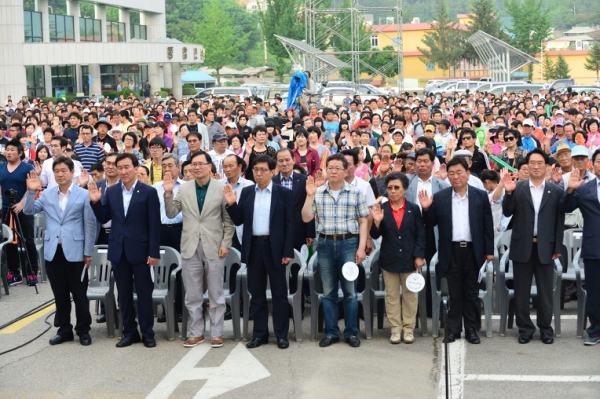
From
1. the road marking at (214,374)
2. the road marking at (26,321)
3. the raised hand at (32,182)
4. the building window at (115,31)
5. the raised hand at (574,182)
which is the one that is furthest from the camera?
the building window at (115,31)

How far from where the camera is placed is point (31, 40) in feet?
162

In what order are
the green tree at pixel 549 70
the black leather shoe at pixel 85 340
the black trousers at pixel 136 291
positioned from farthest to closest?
the green tree at pixel 549 70 → the black leather shoe at pixel 85 340 → the black trousers at pixel 136 291

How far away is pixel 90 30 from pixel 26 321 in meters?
48.3

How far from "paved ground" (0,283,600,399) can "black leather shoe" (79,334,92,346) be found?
60 mm

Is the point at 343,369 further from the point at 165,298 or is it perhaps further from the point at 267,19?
the point at 267,19

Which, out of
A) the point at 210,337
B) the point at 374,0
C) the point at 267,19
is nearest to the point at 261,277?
the point at 210,337

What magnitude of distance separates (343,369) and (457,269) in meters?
1.60

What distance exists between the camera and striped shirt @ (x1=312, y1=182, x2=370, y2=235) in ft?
31.3

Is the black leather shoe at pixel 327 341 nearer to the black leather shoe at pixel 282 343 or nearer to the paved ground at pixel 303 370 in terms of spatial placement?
the paved ground at pixel 303 370

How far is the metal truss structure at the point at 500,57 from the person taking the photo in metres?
54.0

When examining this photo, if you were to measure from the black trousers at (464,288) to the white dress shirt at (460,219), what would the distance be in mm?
108

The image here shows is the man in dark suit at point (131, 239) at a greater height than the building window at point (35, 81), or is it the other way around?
the building window at point (35, 81)

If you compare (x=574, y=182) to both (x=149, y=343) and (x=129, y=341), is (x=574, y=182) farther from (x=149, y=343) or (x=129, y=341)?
(x=129, y=341)

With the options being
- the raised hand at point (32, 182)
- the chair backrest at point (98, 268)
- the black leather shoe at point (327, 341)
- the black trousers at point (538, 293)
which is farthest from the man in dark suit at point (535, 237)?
the raised hand at point (32, 182)
